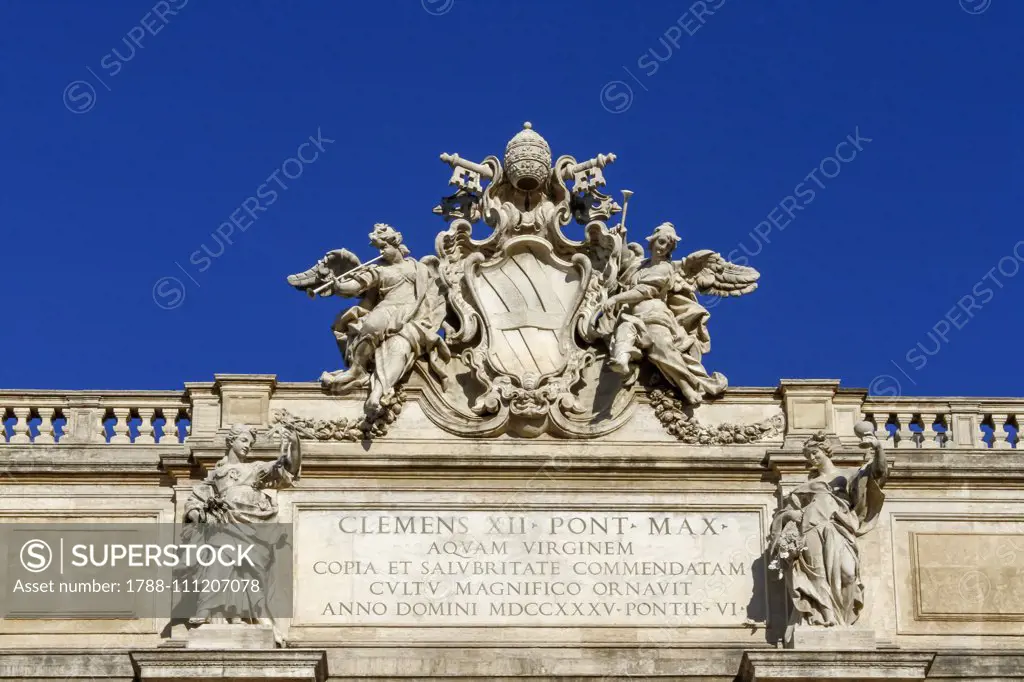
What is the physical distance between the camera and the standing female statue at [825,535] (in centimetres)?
2619

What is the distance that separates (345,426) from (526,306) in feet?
7.33

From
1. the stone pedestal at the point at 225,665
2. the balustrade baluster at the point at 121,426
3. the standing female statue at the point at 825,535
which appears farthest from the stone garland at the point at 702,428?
the balustrade baluster at the point at 121,426

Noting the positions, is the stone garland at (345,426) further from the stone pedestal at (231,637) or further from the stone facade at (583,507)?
the stone pedestal at (231,637)

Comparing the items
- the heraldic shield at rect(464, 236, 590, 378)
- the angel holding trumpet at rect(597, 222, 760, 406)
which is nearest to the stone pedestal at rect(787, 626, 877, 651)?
the angel holding trumpet at rect(597, 222, 760, 406)

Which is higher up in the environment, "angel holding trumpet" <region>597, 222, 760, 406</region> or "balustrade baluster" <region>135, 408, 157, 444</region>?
"angel holding trumpet" <region>597, 222, 760, 406</region>

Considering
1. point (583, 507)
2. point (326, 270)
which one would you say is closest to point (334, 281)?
point (326, 270)

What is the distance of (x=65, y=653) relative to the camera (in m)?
26.0

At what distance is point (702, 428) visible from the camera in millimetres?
27500

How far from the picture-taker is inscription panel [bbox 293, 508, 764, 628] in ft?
87.5

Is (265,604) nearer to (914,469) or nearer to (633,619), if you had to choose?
(633,619)

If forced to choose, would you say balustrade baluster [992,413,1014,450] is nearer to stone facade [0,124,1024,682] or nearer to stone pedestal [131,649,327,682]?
stone facade [0,124,1024,682]

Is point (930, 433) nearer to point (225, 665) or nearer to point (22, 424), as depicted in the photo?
point (225, 665)

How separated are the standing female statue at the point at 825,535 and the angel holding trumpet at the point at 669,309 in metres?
1.50

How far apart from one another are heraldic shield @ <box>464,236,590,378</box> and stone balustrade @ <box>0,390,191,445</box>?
3.04m
